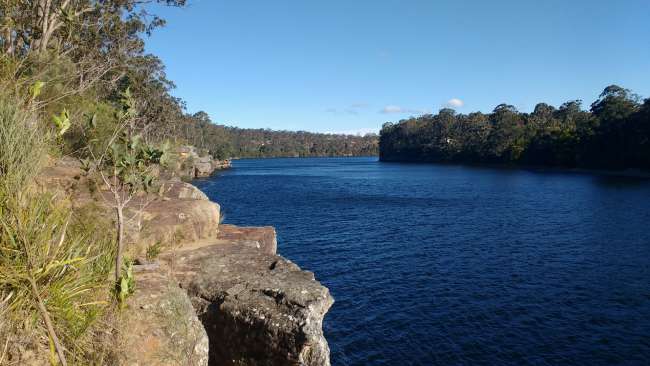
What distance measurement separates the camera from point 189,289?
13.5 m

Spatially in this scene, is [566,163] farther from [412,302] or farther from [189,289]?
[189,289]

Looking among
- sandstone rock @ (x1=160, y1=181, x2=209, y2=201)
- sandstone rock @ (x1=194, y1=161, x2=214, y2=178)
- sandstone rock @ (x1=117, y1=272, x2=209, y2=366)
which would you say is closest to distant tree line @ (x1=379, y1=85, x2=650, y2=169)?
sandstone rock @ (x1=194, y1=161, x2=214, y2=178)

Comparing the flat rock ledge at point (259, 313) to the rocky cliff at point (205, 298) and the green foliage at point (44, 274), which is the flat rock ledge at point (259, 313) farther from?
the green foliage at point (44, 274)

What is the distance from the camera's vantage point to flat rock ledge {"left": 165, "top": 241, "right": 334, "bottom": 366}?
40.7ft

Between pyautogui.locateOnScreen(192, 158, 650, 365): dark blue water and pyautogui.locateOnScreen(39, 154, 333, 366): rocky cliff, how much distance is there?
17.5 feet

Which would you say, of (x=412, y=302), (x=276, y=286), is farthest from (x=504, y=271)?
(x=276, y=286)

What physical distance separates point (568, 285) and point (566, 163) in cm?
10379

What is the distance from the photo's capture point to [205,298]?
43.7 ft

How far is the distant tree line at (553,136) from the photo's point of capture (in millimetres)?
95875

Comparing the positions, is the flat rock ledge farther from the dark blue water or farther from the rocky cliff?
the dark blue water

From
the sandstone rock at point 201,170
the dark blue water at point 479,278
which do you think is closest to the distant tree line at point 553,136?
the dark blue water at point 479,278

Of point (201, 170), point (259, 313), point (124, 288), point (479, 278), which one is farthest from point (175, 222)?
point (201, 170)

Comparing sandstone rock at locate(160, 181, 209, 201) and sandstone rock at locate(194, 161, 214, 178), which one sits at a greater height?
sandstone rock at locate(160, 181, 209, 201)

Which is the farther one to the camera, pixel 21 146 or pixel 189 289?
pixel 189 289
